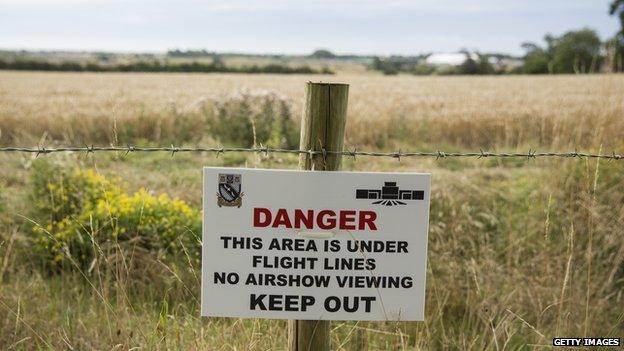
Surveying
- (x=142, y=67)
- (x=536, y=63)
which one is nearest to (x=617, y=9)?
(x=536, y=63)

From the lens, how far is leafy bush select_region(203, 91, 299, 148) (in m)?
11.2

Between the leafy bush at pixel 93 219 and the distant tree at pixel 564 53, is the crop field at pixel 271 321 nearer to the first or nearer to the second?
the leafy bush at pixel 93 219

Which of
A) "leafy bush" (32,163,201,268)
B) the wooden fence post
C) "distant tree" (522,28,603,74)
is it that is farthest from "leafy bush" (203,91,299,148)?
"distant tree" (522,28,603,74)

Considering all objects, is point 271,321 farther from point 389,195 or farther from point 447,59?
point 447,59

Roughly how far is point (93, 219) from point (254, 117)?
5984 millimetres

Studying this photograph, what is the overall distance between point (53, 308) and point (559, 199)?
4587 millimetres

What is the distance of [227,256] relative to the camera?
2.62m

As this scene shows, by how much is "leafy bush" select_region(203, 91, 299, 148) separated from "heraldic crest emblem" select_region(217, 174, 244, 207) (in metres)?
8.30

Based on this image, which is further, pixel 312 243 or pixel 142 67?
pixel 142 67

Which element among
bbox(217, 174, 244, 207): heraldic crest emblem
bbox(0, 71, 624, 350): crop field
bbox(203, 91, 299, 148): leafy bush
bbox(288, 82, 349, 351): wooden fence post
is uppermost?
bbox(288, 82, 349, 351): wooden fence post

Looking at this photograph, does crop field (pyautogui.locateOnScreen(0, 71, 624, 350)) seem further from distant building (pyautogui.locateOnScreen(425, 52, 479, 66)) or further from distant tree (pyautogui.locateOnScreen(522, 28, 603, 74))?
distant building (pyautogui.locateOnScreen(425, 52, 479, 66))

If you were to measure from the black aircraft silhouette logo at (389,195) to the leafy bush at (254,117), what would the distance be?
8.31 metres

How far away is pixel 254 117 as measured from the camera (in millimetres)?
11086

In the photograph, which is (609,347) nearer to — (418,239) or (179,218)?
(418,239)
